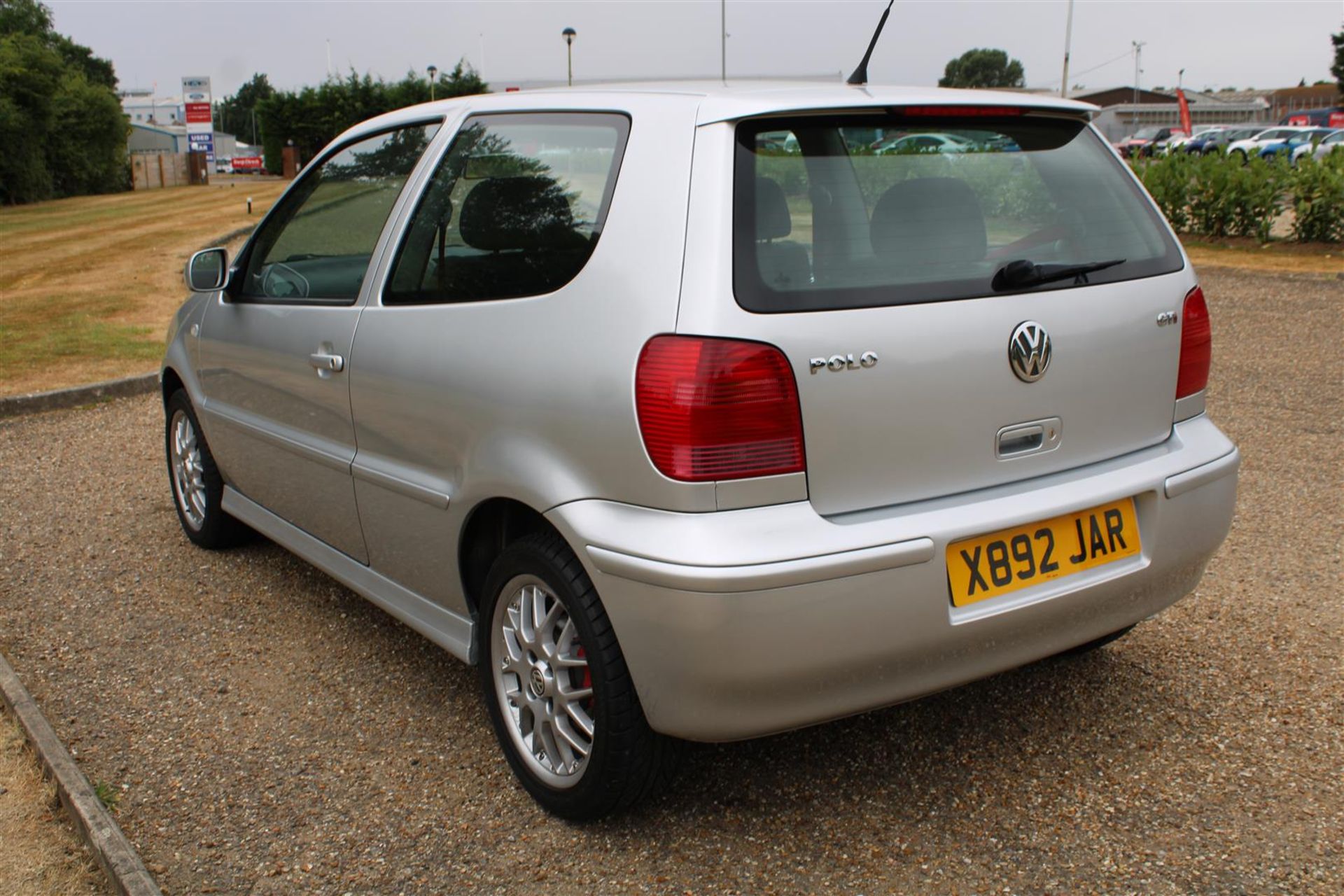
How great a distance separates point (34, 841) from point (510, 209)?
6.55 feet

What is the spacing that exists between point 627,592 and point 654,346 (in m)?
0.52

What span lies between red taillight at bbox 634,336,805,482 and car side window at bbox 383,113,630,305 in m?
0.47

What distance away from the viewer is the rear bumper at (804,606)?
241cm

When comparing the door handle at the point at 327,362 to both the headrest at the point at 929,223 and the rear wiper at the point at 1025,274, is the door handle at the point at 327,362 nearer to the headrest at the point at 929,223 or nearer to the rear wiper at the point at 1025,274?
the headrest at the point at 929,223

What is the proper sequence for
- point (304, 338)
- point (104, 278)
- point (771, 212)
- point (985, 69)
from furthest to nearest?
point (985, 69) < point (104, 278) < point (304, 338) < point (771, 212)

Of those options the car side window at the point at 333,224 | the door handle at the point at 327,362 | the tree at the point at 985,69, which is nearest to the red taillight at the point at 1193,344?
the car side window at the point at 333,224

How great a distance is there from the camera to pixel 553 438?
269 cm

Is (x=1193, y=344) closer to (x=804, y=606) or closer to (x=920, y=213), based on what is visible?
(x=920, y=213)

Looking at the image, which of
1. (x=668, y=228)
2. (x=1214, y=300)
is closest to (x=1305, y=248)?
(x=1214, y=300)

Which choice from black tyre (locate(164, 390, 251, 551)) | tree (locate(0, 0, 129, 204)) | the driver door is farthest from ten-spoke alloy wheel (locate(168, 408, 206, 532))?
tree (locate(0, 0, 129, 204))

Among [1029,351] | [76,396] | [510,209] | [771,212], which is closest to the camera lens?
[771,212]

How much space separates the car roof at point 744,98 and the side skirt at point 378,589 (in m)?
1.42

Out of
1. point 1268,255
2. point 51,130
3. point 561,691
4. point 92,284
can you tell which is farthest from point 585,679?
point 51,130

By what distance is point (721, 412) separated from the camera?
242cm
